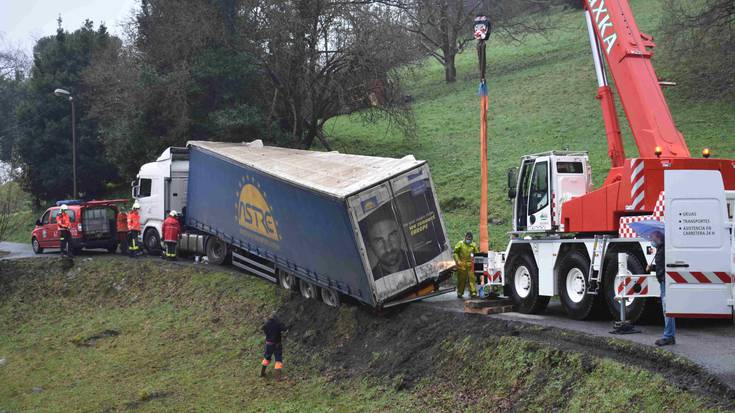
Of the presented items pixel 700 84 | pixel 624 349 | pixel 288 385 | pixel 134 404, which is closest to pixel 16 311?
pixel 134 404

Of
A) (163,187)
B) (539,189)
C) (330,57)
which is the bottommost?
(163,187)

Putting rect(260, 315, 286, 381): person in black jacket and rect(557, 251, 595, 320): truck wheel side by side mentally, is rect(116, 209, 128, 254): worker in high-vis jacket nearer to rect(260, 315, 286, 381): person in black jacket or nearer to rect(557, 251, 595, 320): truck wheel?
rect(260, 315, 286, 381): person in black jacket

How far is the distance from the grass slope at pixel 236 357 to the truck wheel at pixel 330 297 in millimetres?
217

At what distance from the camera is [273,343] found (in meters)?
17.1

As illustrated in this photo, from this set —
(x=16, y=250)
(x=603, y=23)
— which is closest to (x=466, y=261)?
(x=603, y=23)

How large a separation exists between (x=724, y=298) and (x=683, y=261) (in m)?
0.77

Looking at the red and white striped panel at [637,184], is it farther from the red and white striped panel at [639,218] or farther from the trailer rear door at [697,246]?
the trailer rear door at [697,246]

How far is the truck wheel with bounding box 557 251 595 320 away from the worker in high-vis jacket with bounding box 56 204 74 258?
18.9 m

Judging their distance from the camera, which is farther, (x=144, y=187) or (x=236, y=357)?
(x=144, y=187)

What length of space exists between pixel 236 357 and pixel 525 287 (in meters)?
6.70

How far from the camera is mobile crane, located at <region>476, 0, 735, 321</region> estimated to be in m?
11.9

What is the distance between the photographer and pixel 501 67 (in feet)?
178

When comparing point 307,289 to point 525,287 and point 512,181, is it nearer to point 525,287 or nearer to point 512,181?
point 525,287

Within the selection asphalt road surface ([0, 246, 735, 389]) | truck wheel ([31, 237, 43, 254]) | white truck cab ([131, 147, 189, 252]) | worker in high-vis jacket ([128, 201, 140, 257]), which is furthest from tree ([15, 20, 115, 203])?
asphalt road surface ([0, 246, 735, 389])
